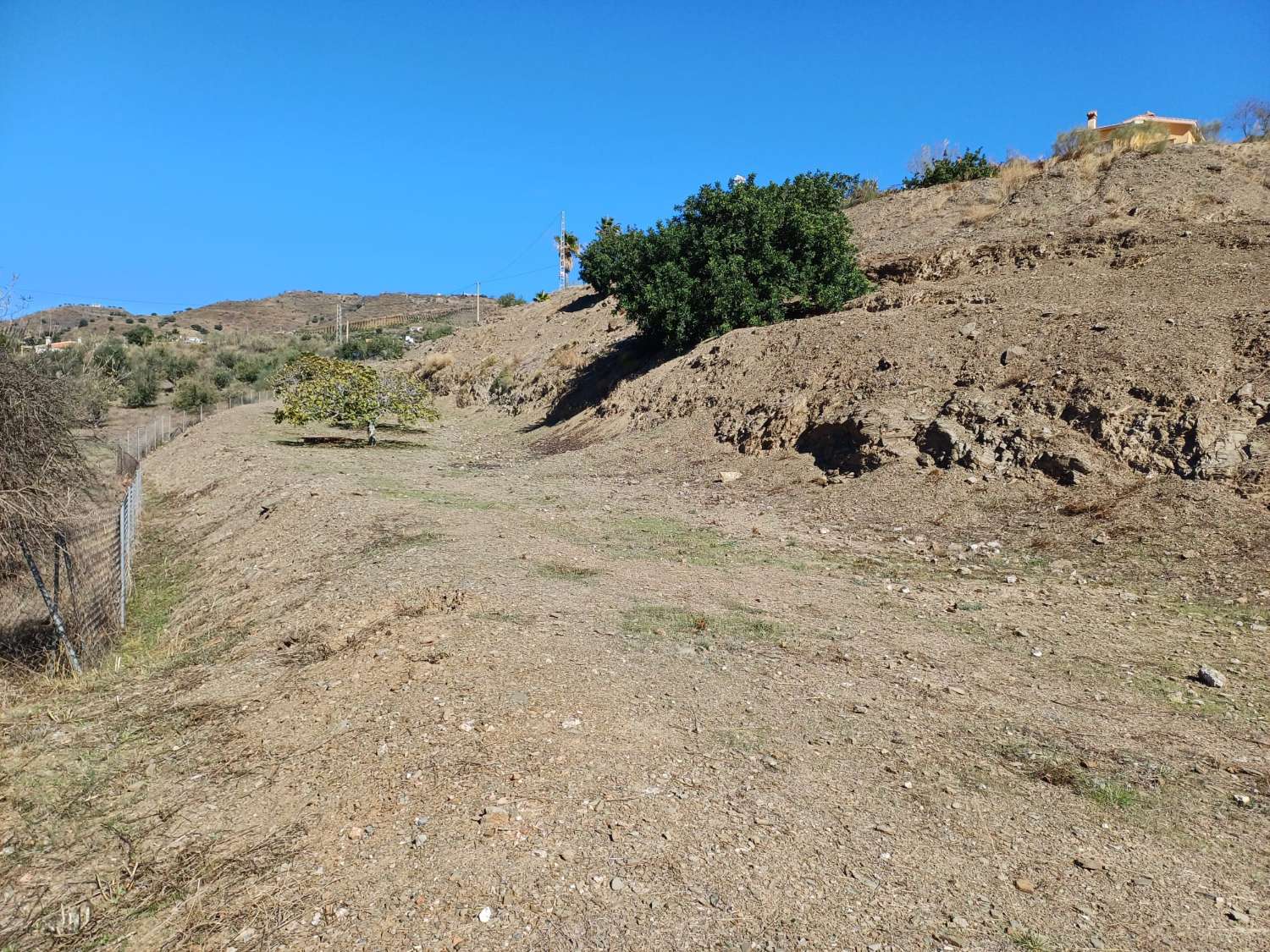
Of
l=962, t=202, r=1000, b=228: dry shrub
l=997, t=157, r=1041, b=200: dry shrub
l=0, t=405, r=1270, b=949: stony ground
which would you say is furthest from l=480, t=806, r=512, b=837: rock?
l=997, t=157, r=1041, b=200: dry shrub

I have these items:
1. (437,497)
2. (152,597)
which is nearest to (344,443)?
(437,497)

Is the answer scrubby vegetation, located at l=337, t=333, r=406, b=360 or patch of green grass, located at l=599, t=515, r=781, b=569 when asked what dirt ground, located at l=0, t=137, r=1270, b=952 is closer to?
patch of green grass, located at l=599, t=515, r=781, b=569

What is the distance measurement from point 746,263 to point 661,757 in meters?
17.2

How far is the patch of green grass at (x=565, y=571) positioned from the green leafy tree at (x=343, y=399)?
14.9 metres

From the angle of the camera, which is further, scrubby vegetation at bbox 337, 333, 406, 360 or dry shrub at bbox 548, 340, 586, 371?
scrubby vegetation at bbox 337, 333, 406, 360

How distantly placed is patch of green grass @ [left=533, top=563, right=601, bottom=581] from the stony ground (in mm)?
94

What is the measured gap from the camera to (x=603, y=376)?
81.4 ft

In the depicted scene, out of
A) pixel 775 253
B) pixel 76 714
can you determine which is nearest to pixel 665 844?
pixel 76 714

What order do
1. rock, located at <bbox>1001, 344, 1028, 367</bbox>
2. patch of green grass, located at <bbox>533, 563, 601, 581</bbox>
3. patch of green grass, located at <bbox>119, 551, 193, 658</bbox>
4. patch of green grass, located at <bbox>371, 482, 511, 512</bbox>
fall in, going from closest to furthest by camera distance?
patch of green grass, located at <bbox>533, 563, 601, 581</bbox>, patch of green grass, located at <bbox>119, 551, 193, 658</bbox>, patch of green grass, located at <bbox>371, 482, 511, 512</bbox>, rock, located at <bbox>1001, 344, 1028, 367</bbox>

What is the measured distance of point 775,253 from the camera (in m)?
20.1

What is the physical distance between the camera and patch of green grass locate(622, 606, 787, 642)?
6.93 metres

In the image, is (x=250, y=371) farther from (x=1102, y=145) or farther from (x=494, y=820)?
(x=494, y=820)

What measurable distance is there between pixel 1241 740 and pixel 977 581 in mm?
3628

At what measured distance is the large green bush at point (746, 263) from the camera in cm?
2003
